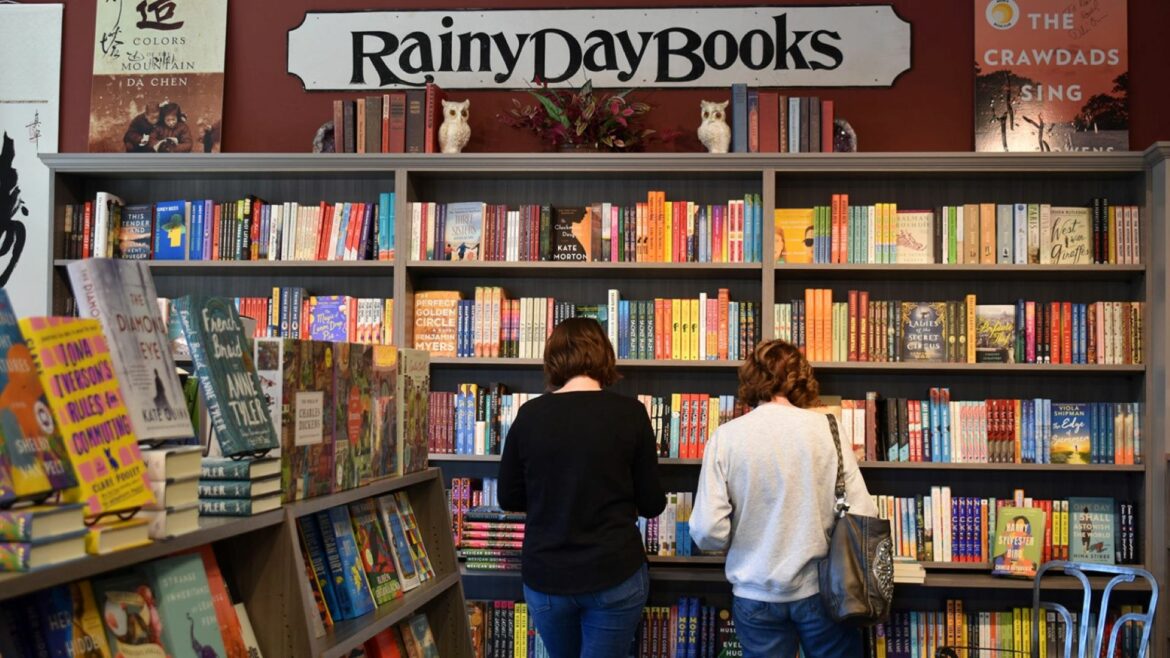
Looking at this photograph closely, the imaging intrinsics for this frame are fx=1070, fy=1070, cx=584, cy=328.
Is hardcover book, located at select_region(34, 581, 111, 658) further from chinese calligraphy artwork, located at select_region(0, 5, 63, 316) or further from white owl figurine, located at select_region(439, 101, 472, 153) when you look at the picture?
chinese calligraphy artwork, located at select_region(0, 5, 63, 316)

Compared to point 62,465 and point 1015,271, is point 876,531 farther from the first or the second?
point 62,465

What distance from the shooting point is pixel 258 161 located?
4.04 meters

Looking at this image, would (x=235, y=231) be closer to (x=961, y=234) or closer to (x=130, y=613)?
(x=961, y=234)

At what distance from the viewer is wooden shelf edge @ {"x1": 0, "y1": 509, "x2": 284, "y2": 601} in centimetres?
120

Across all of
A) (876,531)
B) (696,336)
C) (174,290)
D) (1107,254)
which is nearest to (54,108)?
(174,290)

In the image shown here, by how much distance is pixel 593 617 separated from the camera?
111 inches

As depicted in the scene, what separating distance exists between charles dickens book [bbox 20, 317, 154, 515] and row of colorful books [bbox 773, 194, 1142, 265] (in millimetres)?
2887

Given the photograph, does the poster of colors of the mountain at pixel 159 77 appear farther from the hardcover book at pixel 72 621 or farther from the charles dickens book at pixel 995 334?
the hardcover book at pixel 72 621

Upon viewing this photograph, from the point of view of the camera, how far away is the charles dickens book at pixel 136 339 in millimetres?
1495

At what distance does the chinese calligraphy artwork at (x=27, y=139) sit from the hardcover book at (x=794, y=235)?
3018 mm

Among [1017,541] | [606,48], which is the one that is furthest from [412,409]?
[1017,541]

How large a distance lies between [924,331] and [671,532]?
119 centimetres

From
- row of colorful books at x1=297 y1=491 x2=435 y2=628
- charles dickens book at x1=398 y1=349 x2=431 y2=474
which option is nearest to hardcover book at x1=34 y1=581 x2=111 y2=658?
row of colorful books at x1=297 y1=491 x2=435 y2=628

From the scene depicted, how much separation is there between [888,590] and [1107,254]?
176 centimetres
